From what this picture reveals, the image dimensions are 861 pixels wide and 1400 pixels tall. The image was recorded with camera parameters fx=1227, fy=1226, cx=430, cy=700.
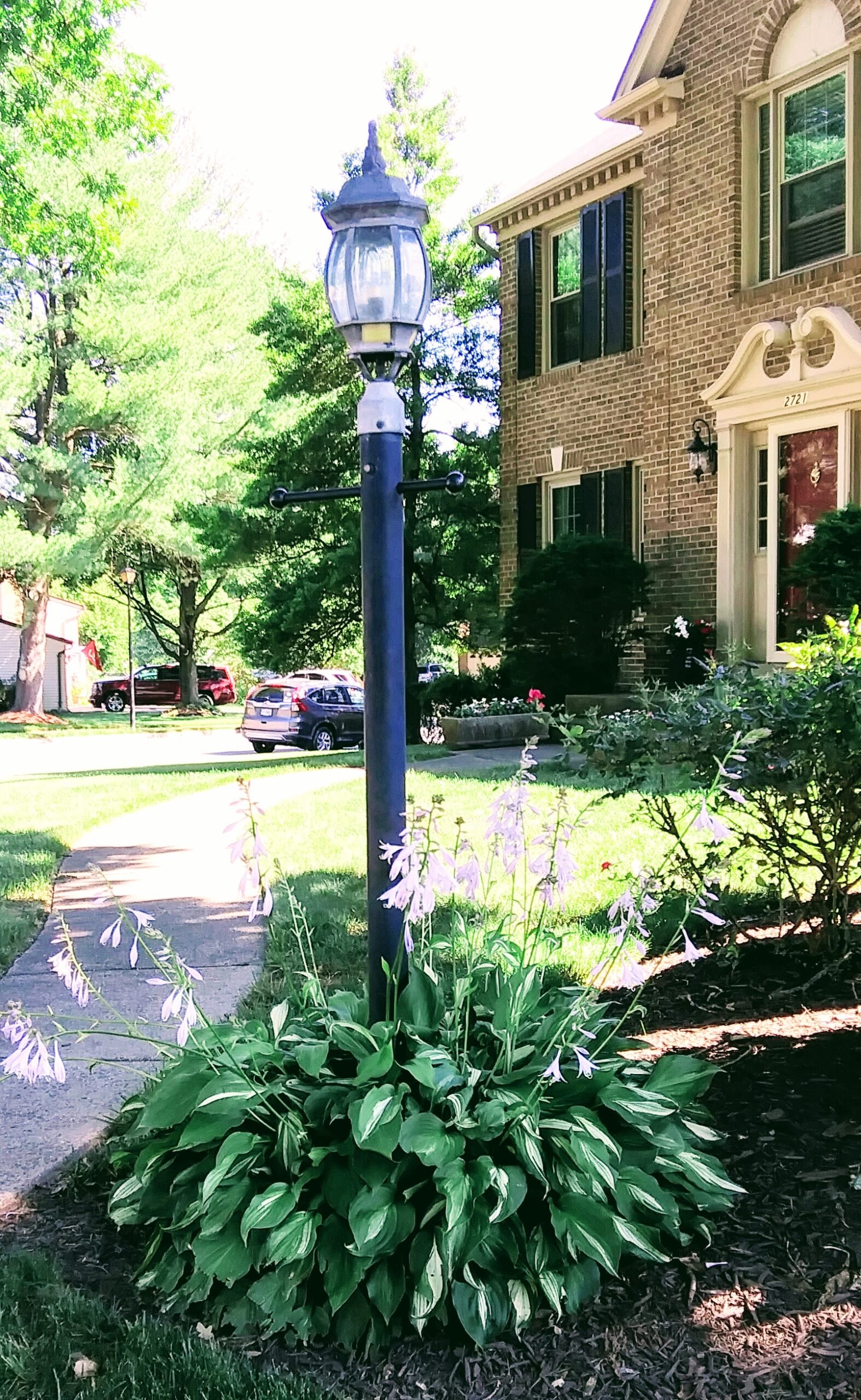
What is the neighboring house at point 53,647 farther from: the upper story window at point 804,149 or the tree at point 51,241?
the upper story window at point 804,149

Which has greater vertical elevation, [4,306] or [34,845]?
[4,306]

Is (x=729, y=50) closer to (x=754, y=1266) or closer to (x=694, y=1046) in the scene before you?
(x=694, y=1046)

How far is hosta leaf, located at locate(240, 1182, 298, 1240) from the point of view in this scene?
2.50m

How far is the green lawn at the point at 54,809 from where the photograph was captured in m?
6.33

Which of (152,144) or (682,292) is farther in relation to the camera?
(152,144)

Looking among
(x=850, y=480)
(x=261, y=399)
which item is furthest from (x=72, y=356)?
(x=850, y=480)

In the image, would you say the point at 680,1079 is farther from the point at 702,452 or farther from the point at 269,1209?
the point at 702,452

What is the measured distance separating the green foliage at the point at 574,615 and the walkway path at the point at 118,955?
5098 mm

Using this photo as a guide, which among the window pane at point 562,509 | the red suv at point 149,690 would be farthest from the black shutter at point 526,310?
the red suv at point 149,690

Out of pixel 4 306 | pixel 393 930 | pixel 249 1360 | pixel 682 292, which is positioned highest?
pixel 4 306

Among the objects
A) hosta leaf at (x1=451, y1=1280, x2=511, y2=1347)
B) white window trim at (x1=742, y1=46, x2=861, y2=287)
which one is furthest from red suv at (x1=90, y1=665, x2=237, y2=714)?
hosta leaf at (x1=451, y1=1280, x2=511, y2=1347)

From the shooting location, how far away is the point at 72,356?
91.5 feet

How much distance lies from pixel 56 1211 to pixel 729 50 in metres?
13.0

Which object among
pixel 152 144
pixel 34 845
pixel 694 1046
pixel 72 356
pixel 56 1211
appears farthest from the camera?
pixel 72 356
